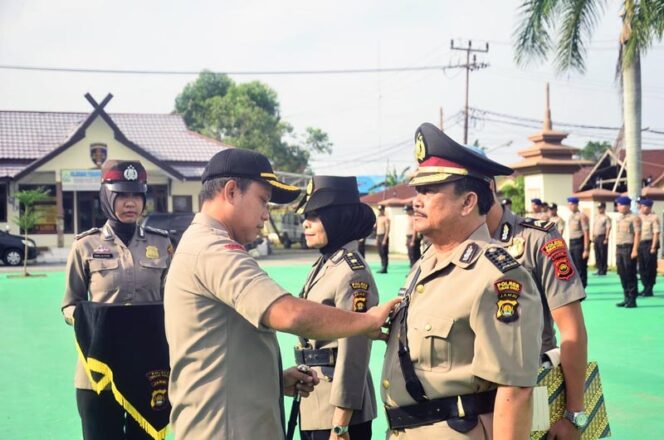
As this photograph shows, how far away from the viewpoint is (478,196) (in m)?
2.42

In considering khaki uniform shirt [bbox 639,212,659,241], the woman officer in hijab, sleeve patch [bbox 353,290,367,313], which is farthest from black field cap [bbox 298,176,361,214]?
khaki uniform shirt [bbox 639,212,659,241]

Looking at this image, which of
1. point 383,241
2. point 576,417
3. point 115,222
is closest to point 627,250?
point 383,241

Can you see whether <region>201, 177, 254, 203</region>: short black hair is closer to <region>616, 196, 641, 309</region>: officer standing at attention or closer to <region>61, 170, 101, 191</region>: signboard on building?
<region>616, 196, 641, 309</region>: officer standing at attention

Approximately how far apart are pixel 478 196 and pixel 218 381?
1.00 metres

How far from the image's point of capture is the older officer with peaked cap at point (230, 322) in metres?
2.19

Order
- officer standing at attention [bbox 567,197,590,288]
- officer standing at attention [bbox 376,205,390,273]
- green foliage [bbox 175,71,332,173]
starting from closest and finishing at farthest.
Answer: officer standing at attention [bbox 567,197,590,288]
officer standing at attention [bbox 376,205,390,273]
green foliage [bbox 175,71,332,173]

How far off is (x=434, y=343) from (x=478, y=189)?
53 cm

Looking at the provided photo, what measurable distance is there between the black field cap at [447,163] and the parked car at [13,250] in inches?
870

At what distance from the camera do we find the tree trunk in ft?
51.2

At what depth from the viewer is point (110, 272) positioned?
403 cm

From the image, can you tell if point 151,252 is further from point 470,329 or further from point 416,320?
point 470,329

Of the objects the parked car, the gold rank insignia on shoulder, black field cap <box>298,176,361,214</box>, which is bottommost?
the parked car

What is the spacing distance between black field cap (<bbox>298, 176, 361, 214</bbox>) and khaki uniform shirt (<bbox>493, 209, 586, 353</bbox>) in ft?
2.96

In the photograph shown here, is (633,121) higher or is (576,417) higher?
(633,121)
